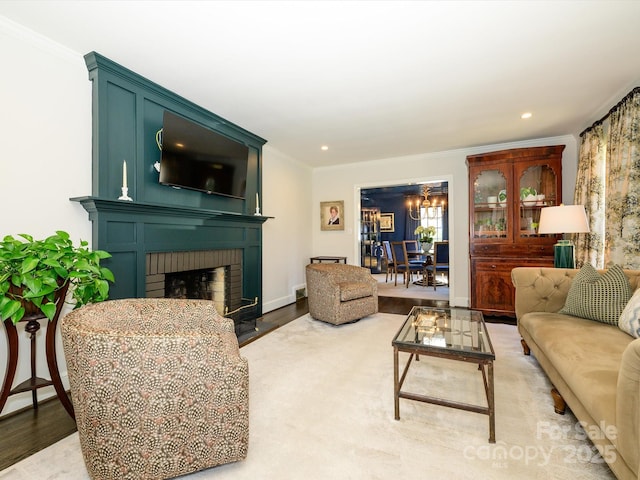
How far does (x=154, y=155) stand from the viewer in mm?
2781

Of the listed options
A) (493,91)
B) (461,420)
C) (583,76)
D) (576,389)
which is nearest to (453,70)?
(493,91)

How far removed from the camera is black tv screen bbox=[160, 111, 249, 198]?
2734 millimetres

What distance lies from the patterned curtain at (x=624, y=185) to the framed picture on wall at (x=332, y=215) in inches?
143

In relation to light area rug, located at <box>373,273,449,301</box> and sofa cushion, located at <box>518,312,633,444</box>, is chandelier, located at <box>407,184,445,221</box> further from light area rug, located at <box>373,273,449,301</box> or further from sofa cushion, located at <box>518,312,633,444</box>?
sofa cushion, located at <box>518,312,633,444</box>

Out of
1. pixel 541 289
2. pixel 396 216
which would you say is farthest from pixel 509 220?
pixel 396 216

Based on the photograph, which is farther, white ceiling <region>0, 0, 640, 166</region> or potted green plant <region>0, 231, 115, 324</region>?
white ceiling <region>0, 0, 640, 166</region>

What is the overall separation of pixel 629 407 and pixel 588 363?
1.61ft

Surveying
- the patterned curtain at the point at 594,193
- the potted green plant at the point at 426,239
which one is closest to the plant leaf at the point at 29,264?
the patterned curtain at the point at 594,193

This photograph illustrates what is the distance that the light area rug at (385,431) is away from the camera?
141 centimetres

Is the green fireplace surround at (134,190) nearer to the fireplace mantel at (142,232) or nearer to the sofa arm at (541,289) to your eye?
the fireplace mantel at (142,232)

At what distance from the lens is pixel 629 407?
1.11 m

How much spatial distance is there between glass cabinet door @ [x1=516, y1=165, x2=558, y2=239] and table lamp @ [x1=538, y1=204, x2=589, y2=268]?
914 mm

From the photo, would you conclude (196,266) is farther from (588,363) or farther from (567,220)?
(567,220)

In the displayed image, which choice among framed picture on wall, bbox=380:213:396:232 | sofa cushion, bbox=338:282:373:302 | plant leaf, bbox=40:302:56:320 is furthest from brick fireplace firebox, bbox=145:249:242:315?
framed picture on wall, bbox=380:213:396:232
